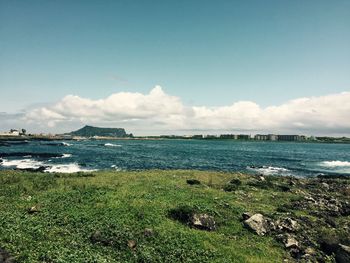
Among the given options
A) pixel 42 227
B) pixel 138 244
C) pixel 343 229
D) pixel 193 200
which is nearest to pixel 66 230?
pixel 42 227

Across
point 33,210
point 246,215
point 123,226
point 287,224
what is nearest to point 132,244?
point 123,226

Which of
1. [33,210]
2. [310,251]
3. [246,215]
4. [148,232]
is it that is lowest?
[310,251]

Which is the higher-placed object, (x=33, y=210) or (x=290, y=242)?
(x=33, y=210)

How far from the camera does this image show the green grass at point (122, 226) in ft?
69.3

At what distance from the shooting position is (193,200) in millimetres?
33781

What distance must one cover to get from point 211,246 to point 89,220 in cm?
1070

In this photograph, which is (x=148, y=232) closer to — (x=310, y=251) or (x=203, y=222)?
(x=203, y=222)

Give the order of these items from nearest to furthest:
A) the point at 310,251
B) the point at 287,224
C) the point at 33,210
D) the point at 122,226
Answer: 1. the point at 310,251
2. the point at 122,226
3. the point at 33,210
4. the point at 287,224

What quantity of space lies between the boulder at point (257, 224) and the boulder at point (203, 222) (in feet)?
10.7

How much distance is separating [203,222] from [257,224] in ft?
16.5

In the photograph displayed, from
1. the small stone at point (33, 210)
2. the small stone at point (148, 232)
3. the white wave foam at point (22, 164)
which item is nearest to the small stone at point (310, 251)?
the small stone at point (148, 232)

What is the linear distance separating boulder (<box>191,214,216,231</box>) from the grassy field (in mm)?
627

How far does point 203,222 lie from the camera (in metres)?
27.2

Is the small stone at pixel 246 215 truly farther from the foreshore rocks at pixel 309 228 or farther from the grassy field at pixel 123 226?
the grassy field at pixel 123 226
